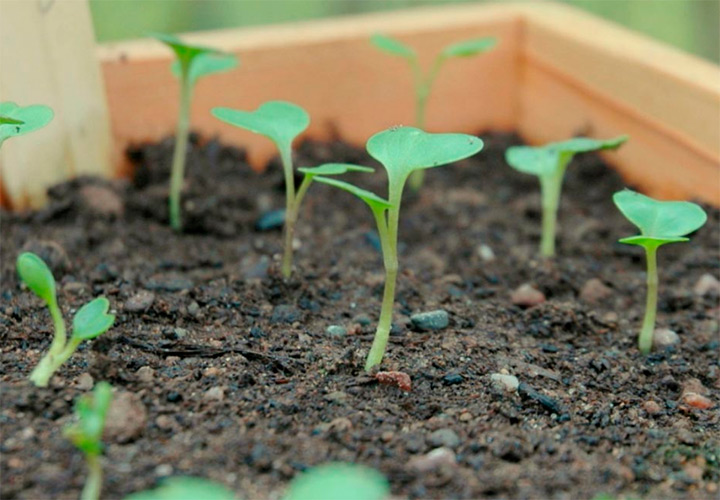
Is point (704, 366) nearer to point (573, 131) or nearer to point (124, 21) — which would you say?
point (573, 131)

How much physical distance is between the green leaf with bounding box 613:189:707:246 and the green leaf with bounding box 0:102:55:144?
29.2 inches

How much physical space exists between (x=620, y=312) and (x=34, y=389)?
0.91 m

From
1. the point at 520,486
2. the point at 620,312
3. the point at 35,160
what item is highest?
the point at 35,160

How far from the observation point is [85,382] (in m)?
1.07

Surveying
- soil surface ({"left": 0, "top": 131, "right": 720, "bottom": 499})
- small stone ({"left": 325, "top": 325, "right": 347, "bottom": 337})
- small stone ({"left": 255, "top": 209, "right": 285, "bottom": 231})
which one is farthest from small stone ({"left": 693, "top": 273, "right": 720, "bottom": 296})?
small stone ({"left": 255, "top": 209, "right": 285, "bottom": 231})

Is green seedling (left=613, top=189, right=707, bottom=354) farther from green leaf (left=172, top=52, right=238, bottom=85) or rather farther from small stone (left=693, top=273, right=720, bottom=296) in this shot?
green leaf (left=172, top=52, right=238, bottom=85)

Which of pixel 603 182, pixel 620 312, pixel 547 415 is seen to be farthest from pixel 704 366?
pixel 603 182

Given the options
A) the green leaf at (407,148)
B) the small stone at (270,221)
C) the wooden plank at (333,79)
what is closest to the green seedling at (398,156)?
the green leaf at (407,148)

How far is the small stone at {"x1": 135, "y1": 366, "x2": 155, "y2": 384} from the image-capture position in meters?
1.08

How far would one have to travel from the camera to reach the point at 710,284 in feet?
5.09

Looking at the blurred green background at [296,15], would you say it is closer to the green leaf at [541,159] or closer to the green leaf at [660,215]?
the green leaf at [541,159]

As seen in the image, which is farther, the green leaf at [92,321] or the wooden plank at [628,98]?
the wooden plank at [628,98]

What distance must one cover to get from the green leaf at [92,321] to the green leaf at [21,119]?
10.0 inches

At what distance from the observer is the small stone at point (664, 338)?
53.9 inches
